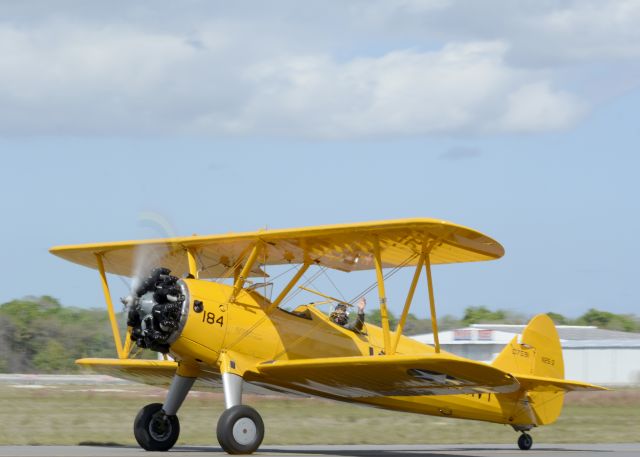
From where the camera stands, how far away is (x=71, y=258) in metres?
16.3

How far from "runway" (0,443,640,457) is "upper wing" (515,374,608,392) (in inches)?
43.3

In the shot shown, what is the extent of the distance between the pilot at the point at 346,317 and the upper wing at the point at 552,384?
2.32m

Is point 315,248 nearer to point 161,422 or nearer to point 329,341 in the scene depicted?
point 329,341

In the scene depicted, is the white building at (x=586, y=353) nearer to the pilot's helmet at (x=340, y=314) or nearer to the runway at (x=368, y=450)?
the runway at (x=368, y=450)

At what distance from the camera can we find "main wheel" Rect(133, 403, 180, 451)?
567 inches

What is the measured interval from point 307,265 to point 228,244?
1.12m

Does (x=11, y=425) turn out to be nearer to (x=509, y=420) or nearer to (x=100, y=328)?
(x=509, y=420)

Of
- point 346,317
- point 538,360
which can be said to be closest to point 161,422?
point 346,317

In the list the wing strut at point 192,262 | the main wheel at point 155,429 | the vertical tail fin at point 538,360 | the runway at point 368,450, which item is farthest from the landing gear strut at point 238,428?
the vertical tail fin at point 538,360

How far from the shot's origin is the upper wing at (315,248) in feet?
44.4

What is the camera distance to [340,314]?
1521cm

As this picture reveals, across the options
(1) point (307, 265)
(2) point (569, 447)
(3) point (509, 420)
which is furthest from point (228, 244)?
(2) point (569, 447)

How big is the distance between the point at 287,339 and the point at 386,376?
155 centimetres

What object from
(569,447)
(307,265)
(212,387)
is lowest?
(569,447)
